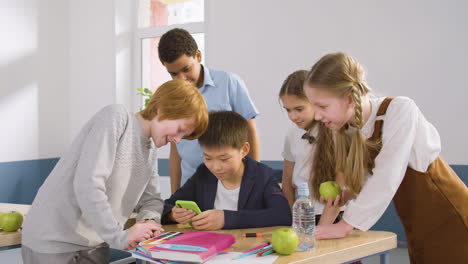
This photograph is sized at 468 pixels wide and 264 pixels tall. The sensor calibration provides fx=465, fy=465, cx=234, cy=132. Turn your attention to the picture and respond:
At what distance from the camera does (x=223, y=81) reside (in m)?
2.39

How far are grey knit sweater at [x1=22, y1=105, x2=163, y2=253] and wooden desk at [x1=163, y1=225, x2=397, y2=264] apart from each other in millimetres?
376

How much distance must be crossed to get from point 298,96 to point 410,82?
1973 millimetres

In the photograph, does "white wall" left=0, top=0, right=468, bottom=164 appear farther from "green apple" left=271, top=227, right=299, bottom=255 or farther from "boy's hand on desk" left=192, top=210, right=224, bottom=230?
"green apple" left=271, top=227, right=299, bottom=255

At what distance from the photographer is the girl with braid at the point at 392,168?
1.39m

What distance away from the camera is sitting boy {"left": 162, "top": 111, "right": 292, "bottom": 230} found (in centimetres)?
169

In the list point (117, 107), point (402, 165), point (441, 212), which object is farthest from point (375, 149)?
point (117, 107)

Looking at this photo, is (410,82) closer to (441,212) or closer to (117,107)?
(441,212)

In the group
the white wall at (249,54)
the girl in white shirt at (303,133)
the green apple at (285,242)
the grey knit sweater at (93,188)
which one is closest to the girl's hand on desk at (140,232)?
the grey knit sweater at (93,188)

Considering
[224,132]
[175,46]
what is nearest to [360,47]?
[175,46]

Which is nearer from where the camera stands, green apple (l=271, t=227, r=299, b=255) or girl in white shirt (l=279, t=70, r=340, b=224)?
green apple (l=271, t=227, r=299, b=255)

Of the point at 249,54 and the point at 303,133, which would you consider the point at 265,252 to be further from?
the point at 249,54

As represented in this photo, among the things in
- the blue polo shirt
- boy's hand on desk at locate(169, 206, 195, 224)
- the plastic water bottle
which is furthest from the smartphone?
the blue polo shirt

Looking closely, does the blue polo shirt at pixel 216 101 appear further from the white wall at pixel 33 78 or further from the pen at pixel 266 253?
the white wall at pixel 33 78

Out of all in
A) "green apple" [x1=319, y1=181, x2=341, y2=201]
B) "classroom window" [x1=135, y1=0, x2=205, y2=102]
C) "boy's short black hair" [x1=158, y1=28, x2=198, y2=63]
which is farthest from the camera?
"classroom window" [x1=135, y1=0, x2=205, y2=102]
